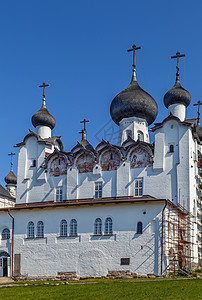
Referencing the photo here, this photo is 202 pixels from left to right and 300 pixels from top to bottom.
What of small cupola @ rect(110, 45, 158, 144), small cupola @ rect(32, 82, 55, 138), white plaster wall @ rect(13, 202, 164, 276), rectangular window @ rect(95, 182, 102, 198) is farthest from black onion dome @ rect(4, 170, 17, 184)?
white plaster wall @ rect(13, 202, 164, 276)

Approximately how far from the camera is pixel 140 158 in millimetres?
30344

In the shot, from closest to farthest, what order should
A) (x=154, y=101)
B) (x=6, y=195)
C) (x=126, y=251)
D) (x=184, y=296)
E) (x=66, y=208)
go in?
(x=184, y=296) → (x=126, y=251) → (x=66, y=208) → (x=154, y=101) → (x=6, y=195)

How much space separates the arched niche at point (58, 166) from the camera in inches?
1273

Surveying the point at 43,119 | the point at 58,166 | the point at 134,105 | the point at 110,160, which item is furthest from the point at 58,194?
the point at 134,105

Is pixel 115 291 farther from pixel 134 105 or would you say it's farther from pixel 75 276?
pixel 134 105

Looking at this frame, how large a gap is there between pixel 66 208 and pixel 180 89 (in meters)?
11.7

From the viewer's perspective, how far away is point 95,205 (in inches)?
1040

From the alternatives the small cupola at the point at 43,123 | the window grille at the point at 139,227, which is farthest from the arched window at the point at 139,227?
the small cupola at the point at 43,123

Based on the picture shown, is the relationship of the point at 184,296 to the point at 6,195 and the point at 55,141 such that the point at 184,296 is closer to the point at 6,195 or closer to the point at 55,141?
the point at 55,141

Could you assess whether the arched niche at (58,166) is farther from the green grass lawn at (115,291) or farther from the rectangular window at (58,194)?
the green grass lawn at (115,291)

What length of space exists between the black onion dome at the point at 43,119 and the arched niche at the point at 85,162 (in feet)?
16.0

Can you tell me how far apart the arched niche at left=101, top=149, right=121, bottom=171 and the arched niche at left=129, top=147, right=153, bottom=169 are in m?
0.88

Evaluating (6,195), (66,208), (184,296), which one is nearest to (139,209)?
(66,208)

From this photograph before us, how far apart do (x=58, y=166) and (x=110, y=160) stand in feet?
12.3
